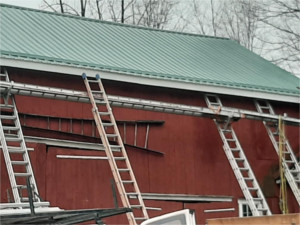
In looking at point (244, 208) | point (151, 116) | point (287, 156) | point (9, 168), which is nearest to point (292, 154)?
point (287, 156)

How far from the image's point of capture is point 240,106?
64.2ft

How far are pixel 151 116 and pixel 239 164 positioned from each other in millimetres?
2384

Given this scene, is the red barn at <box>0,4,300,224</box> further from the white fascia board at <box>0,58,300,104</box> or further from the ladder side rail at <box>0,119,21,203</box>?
the ladder side rail at <box>0,119,21,203</box>

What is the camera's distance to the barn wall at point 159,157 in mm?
16328

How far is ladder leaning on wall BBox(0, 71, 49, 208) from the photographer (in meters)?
14.7

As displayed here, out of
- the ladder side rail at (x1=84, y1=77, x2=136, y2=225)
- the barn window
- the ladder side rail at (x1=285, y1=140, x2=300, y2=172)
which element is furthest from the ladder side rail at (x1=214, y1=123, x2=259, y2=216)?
the ladder side rail at (x1=84, y1=77, x2=136, y2=225)

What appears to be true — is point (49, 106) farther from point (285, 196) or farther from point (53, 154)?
point (285, 196)

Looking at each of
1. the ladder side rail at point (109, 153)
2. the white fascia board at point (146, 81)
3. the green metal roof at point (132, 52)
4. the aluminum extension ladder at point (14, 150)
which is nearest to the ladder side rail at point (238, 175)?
the white fascia board at point (146, 81)

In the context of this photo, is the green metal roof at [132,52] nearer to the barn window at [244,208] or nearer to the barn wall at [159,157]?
the barn wall at [159,157]

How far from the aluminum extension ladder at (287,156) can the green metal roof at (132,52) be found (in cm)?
52

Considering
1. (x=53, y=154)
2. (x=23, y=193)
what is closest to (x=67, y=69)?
(x=53, y=154)

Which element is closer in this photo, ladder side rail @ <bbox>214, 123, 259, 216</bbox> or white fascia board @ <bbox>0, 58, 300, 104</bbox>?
white fascia board @ <bbox>0, 58, 300, 104</bbox>

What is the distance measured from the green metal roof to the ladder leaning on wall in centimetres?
98

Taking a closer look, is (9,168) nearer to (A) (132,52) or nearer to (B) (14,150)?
(B) (14,150)
